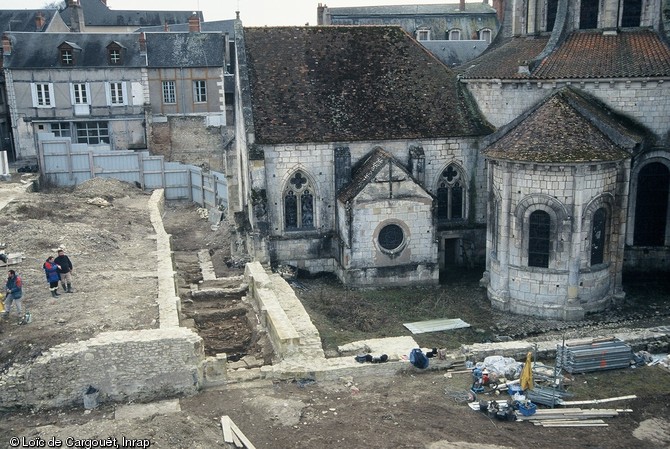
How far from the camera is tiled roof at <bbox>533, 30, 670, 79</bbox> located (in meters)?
23.4

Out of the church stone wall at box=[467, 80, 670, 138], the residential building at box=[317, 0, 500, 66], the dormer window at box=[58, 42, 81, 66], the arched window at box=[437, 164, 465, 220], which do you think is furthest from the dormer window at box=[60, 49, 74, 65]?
the church stone wall at box=[467, 80, 670, 138]

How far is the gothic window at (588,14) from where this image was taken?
85.8ft

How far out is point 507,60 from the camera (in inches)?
1078

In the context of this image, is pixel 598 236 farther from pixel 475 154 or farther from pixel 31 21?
pixel 31 21

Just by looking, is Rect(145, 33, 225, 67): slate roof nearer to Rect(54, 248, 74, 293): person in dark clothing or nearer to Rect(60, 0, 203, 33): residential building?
Rect(60, 0, 203, 33): residential building

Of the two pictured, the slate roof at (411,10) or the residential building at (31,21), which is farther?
the slate roof at (411,10)

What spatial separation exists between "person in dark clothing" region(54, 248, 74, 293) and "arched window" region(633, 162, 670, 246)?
799 inches

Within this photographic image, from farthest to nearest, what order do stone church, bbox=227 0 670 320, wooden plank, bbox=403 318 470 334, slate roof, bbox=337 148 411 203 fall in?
slate roof, bbox=337 148 411 203 → stone church, bbox=227 0 670 320 → wooden plank, bbox=403 318 470 334

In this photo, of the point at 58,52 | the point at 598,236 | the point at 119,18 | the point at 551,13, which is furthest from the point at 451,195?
the point at 119,18

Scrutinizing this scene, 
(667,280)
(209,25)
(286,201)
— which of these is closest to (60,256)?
(286,201)

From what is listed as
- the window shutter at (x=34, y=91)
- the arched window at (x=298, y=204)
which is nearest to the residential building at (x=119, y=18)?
the window shutter at (x=34, y=91)

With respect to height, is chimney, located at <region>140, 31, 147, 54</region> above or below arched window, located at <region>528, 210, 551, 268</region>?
above

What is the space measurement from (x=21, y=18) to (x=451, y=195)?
5134 centimetres

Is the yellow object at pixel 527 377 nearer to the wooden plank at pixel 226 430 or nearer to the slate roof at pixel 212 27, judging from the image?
the wooden plank at pixel 226 430
